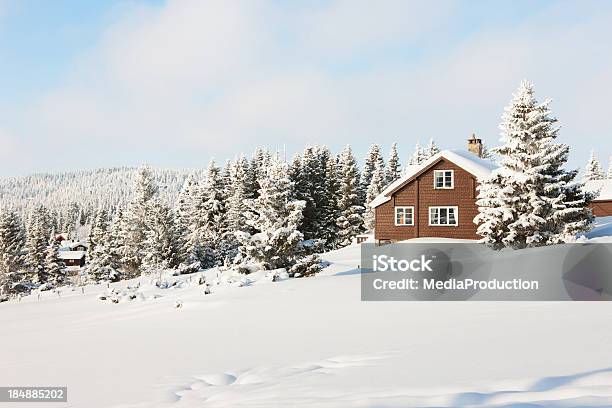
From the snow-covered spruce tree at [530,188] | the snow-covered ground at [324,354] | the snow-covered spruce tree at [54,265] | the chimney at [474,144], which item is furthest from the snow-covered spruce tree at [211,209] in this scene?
the snow-covered ground at [324,354]

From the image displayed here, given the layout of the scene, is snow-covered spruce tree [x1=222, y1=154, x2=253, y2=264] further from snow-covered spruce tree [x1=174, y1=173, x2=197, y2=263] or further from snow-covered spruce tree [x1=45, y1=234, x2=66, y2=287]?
snow-covered spruce tree [x1=45, y1=234, x2=66, y2=287]

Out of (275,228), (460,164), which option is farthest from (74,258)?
(275,228)

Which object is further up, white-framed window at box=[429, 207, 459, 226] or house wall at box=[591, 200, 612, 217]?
house wall at box=[591, 200, 612, 217]

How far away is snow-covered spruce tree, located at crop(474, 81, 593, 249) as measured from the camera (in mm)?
21922

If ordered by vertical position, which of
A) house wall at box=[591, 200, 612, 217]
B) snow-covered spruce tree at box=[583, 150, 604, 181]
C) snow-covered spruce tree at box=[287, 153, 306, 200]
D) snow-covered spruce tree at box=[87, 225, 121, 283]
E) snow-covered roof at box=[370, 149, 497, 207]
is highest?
snow-covered spruce tree at box=[583, 150, 604, 181]

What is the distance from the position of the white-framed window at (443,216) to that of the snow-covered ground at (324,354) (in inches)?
838

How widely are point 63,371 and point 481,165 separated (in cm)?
3052

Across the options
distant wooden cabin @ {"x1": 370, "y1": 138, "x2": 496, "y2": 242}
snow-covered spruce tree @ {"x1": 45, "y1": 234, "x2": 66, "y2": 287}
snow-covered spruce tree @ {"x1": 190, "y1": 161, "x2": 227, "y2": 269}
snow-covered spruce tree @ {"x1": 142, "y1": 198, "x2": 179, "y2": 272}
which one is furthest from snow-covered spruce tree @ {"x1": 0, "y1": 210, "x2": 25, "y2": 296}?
distant wooden cabin @ {"x1": 370, "y1": 138, "x2": 496, "y2": 242}

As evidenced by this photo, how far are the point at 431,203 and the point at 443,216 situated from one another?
1260mm

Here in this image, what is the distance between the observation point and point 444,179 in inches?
1303

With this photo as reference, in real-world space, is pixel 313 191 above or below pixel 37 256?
above

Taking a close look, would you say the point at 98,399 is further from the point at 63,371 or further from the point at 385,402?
the point at 385,402

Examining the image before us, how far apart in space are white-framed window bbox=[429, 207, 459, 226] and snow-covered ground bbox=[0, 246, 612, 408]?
2127cm

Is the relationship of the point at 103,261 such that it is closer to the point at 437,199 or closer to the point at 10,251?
the point at 10,251
